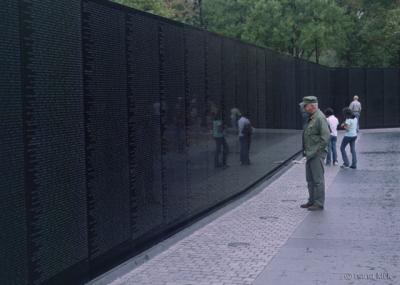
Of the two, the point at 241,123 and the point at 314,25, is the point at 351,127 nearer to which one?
the point at 241,123

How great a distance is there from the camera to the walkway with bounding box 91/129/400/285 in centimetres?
754

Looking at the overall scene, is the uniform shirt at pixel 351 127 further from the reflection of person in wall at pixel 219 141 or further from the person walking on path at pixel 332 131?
the reflection of person in wall at pixel 219 141

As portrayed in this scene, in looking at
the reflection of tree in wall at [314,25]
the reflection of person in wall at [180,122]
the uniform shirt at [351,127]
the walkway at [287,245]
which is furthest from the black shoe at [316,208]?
the reflection of tree in wall at [314,25]

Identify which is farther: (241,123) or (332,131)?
(332,131)

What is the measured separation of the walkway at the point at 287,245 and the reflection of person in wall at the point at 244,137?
0.80m

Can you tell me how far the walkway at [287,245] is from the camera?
754 cm

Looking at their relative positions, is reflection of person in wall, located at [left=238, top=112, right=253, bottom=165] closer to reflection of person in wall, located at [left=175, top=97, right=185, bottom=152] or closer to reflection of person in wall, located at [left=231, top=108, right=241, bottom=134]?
reflection of person in wall, located at [left=231, top=108, right=241, bottom=134]

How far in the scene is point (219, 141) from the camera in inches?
489

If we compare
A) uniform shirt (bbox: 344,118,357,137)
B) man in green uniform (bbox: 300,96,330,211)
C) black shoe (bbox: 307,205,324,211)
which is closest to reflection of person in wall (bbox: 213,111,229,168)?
man in green uniform (bbox: 300,96,330,211)

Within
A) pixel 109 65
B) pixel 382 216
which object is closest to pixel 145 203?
pixel 109 65

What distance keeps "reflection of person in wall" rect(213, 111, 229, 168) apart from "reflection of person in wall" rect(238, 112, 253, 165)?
1.27 meters

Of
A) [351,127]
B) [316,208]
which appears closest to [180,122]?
[316,208]

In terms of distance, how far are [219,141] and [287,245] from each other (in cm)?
366

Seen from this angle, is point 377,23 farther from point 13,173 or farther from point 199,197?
point 13,173
